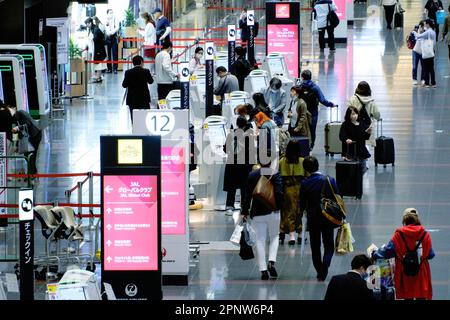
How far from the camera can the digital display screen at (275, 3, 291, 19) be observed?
31953 mm

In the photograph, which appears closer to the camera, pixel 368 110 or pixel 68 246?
pixel 68 246

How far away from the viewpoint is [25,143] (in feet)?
77.7

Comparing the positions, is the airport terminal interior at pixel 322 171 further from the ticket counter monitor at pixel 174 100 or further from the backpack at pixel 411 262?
the ticket counter monitor at pixel 174 100

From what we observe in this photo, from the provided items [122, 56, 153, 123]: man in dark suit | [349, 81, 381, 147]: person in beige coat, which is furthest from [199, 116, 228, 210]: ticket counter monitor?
[122, 56, 153, 123]: man in dark suit

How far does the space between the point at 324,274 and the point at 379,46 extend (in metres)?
27.1

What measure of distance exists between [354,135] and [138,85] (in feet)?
18.1

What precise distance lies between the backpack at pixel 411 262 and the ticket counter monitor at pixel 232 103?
9834 mm

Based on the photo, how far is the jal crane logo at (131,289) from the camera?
1578 centimetres

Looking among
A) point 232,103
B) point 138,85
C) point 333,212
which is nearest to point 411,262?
point 333,212

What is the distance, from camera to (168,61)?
28.1m

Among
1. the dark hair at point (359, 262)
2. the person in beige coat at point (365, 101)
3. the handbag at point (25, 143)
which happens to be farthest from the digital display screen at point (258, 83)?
the dark hair at point (359, 262)
